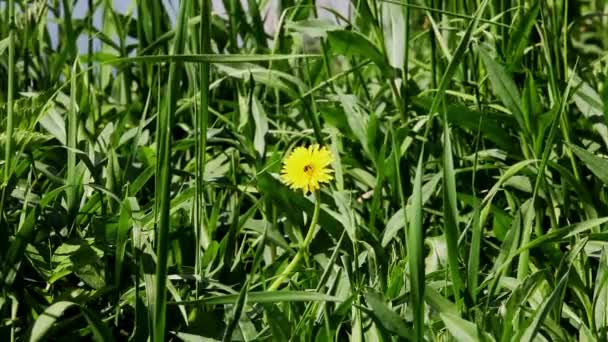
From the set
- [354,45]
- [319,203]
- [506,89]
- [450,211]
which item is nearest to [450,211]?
[450,211]

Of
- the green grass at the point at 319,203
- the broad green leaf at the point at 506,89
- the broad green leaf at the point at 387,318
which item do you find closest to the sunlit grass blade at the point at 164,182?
the green grass at the point at 319,203

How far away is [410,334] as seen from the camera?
1.13 meters

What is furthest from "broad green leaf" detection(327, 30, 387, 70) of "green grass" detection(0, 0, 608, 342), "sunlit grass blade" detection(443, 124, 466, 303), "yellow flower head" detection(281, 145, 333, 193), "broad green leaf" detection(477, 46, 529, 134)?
"sunlit grass blade" detection(443, 124, 466, 303)

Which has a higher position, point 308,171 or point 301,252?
point 308,171

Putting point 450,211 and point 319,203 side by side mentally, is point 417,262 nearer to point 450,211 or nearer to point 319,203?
point 450,211

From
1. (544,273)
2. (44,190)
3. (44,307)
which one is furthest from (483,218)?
(44,190)

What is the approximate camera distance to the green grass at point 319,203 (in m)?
1.17

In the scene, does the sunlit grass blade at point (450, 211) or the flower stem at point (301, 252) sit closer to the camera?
the sunlit grass blade at point (450, 211)

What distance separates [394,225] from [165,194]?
0.43 m

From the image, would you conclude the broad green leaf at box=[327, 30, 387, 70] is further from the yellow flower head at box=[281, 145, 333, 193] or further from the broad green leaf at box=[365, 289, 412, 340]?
the broad green leaf at box=[365, 289, 412, 340]

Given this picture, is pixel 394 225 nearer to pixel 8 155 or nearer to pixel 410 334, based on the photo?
pixel 410 334

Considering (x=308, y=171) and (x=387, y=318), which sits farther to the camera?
(x=308, y=171)

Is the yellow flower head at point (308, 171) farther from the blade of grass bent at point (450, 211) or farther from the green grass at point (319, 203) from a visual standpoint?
the blade of grass bent at point (450, 211)

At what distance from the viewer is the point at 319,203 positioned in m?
1.34
